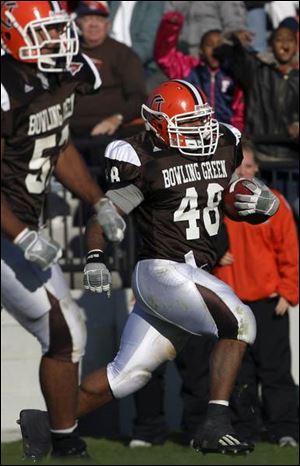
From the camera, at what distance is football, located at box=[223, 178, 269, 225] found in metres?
7.63

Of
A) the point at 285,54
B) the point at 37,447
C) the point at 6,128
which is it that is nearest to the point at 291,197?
the point at 285,54

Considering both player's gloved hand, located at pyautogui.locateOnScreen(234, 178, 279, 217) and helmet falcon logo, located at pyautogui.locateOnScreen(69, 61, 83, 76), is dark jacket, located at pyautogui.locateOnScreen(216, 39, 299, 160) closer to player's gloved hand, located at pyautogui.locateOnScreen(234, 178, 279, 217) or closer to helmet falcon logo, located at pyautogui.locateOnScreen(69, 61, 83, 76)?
helmet falcon logo, located at pyautogui.locateOnScreen(69, 61, 83, 76)

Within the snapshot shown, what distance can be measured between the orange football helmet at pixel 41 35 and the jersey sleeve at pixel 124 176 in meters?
1.16

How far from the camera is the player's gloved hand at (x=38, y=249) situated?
8.30 meters

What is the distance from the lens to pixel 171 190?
772 centimetres

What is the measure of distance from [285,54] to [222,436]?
3.98 meters

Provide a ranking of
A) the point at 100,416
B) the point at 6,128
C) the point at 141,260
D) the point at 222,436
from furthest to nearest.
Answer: the point at 100,416
the point at 6,128
the point at 141,260
the point at 222,436

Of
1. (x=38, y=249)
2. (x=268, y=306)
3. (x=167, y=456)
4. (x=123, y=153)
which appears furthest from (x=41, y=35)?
(x=167, y=456)

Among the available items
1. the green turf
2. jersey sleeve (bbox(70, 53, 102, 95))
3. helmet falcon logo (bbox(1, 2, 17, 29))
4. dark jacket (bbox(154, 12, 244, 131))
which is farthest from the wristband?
dark jacket (bbox(154, 12, 244, 131))

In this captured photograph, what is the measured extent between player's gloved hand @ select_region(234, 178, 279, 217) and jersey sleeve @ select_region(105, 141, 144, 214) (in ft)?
1.59

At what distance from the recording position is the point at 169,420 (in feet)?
35.6

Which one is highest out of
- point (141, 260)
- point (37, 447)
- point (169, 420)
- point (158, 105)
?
point (158, 105)

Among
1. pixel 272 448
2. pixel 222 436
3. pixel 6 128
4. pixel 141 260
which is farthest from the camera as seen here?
pixel 272 448

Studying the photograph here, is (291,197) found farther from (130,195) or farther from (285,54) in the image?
(130,195)
